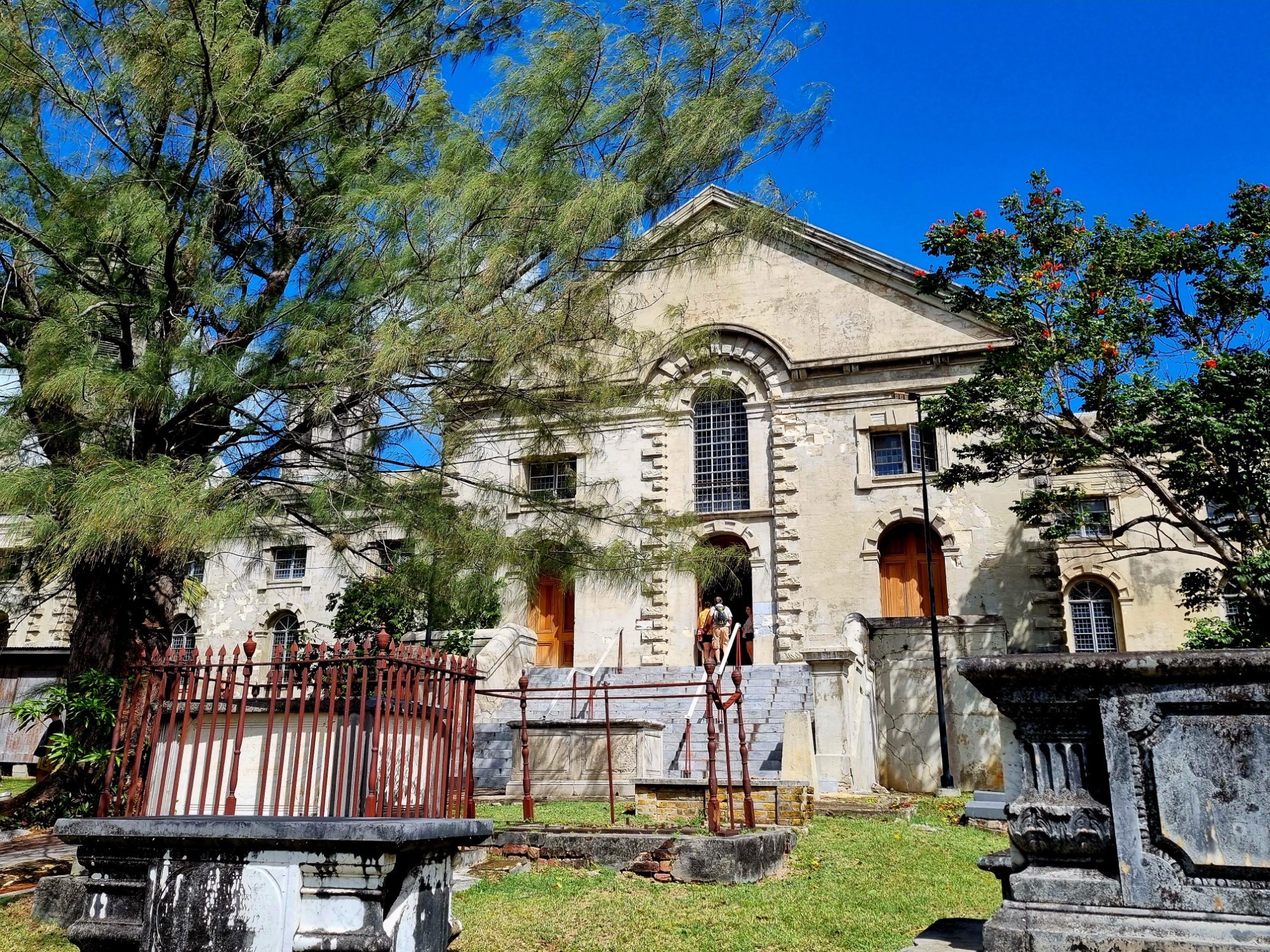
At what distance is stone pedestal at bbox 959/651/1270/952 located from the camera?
330 cm

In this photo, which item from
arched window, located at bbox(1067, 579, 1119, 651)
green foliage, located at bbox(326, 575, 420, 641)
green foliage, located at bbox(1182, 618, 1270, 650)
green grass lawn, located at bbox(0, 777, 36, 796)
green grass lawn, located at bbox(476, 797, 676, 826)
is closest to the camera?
green grass lawn, located at bbox(476, 797, 676, 826)

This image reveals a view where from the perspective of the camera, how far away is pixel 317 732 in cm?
641

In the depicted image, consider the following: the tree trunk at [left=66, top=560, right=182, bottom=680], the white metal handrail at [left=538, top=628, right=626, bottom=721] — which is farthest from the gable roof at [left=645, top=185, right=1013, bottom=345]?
the tree trunk at [left=66, top=560, right=182, bottom=680]

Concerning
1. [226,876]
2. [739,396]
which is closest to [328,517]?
[226,876]

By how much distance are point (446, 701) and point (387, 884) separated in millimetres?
3680

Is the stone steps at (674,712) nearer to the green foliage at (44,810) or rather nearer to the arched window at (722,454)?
the arched window at (722,454)

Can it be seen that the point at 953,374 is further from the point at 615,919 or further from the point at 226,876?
the point at 226,876

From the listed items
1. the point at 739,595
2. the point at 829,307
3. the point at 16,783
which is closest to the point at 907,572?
the point at 739,595

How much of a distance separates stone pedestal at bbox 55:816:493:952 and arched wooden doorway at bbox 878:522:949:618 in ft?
53.0

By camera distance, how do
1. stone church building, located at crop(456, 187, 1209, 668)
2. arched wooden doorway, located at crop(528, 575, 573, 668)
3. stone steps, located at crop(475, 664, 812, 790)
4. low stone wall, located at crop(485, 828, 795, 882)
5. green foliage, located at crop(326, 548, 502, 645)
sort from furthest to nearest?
1. arched wooden doorway, located at crop(528, 575, 573, 668)
2. stone church building, located at crop(456, 187, 1209, 668)
3. stone steps, located at crop(475, 664, 812, 790)
4. green foliage, located at crop(326, 548, 502, 645)
5. low stone wall, located at crop(485, 828, 795, 882)

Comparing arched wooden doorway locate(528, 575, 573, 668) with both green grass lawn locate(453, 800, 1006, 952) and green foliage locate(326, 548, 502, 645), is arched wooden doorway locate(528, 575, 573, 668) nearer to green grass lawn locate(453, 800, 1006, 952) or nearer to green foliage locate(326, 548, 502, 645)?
green foliage locate(326, 548, 502, 645)

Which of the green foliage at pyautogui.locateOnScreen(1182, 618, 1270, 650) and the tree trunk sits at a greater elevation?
the green foliage at pyautogui.locateOnScreen(1182, 618, 1270, 650)

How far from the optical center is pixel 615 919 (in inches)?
250

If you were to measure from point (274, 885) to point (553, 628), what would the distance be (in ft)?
57.3
